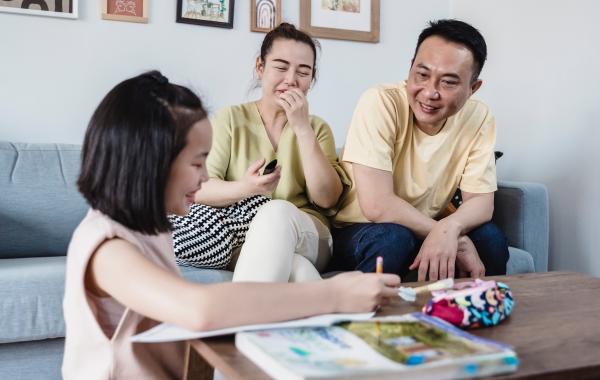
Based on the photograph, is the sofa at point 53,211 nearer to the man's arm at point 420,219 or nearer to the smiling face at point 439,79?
the man's arm at point 420,219

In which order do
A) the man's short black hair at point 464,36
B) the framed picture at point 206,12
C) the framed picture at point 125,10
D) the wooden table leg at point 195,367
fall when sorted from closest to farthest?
1. the wooden table leg at point 195,367
2. the man's short black hair at point 464,36
3. the framed picture at point 125,10
4. the framed picture at point 206,12

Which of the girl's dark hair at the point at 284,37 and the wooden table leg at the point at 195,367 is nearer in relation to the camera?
the wooden table leg at the point at 195,367

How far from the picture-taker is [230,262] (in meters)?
1.78

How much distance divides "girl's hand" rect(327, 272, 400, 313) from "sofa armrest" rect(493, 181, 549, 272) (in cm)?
129

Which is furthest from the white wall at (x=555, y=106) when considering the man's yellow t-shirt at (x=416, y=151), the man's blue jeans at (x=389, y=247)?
the man's blue jeans at (x=389, y=247)

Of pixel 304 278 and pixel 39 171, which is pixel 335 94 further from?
pixel 304 278

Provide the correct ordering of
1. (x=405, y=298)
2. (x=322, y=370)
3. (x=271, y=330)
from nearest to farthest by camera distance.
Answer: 1. (x=322, y=370)
2. (x=271, y=330)
3. (x=405, y=298)

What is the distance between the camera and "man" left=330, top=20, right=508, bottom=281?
162 centimetres

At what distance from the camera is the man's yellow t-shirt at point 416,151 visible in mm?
1758

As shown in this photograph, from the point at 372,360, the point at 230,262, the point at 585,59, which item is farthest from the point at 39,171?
the point at 585,59

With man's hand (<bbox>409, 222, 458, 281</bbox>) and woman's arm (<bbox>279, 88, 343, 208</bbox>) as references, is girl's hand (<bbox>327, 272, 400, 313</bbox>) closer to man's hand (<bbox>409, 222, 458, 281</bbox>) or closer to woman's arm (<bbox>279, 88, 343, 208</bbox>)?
man's hand (<bbox>409, 222, 458, 281</bbox>)

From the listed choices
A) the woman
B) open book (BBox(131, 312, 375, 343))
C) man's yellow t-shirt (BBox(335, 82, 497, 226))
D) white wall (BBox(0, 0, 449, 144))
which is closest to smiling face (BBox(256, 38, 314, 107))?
the woman

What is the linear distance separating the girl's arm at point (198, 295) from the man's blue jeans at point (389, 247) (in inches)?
27.4

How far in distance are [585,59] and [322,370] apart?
2.08m
